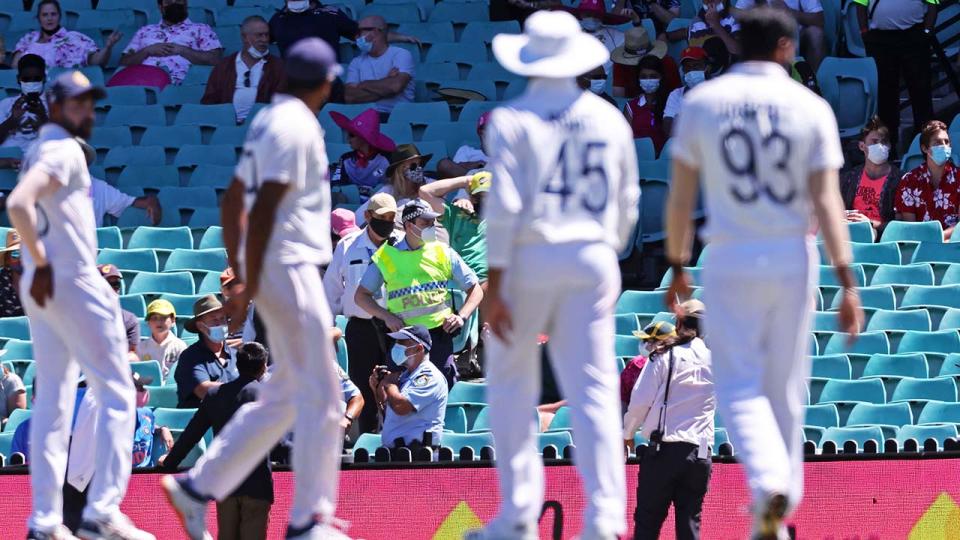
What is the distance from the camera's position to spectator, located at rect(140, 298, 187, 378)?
45.1ft

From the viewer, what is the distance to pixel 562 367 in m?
8.11

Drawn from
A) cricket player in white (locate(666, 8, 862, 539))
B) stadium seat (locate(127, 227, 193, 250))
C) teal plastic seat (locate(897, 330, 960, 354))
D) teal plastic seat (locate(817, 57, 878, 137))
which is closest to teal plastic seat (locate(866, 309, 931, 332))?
teal plastic seat (locate(897, 330, 960, 354))

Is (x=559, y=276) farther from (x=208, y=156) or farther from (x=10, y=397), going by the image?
(x=208, y=156)

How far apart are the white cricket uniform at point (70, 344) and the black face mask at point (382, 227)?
17.0ft

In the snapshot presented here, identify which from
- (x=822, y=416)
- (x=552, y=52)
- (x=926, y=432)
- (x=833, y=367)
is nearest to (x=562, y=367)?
(x=552, y=52)

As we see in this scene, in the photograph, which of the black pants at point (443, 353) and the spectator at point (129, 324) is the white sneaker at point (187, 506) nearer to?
the black pants at point (443, 353)

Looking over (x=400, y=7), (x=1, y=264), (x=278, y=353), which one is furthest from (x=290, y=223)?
(x=400, y=7)

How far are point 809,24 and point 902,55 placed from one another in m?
0.82

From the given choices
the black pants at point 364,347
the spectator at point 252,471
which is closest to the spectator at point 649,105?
the black pants at point 364,347

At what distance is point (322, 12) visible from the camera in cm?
1747

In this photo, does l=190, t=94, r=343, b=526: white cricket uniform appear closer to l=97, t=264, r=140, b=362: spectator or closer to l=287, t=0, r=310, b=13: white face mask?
l=97, t=264, r=140, b=362: spectator

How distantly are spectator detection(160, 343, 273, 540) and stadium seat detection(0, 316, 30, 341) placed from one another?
396cm

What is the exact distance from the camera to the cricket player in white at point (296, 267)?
7.95 metres

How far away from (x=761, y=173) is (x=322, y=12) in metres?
9.97
